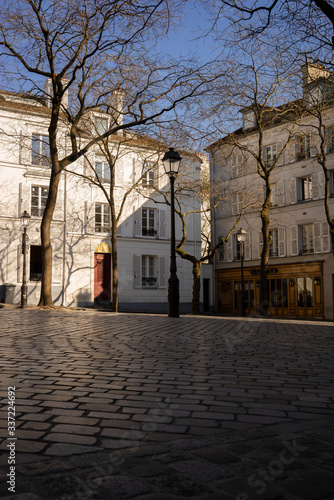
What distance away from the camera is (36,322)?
Answer: 1110cm

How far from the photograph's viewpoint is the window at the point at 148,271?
1277 inches

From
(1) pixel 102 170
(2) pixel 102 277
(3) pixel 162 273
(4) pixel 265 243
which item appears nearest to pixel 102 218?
(1) pixel 102 170

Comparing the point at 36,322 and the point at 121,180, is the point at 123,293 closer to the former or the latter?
the point at 121,180

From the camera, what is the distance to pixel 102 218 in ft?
102

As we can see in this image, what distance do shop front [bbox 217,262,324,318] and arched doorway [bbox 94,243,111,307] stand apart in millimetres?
8542

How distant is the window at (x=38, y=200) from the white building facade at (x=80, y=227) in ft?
0.19

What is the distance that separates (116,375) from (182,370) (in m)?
0.80

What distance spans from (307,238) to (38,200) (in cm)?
1641

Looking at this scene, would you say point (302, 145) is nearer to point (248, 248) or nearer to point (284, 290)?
point (284, 290)

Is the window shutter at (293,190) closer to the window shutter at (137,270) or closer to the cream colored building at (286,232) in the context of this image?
the cream colored building at (286,232)

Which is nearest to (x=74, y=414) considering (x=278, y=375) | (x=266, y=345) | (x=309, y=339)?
(x=278, y=375)

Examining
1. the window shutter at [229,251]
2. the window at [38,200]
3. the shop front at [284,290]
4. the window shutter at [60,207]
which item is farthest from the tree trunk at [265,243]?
the window at [38,200]

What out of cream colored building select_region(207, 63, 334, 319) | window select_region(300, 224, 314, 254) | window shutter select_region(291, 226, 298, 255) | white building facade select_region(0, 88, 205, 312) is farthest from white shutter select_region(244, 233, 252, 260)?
window select_region(300, 224, 314, 254)

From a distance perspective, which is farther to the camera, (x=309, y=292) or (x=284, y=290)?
(x=284, y=290)
